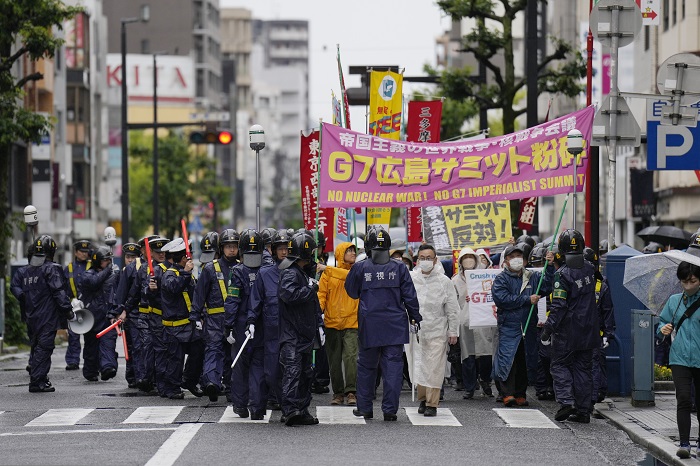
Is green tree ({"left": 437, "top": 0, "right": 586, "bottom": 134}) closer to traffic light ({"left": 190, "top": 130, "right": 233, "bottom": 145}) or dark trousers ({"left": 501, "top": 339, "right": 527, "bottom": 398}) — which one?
traffic light ({"left": 190, "top": 130, "right": 233, "bottom": 145})

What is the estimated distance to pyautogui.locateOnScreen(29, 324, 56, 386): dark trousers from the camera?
61.7 ft

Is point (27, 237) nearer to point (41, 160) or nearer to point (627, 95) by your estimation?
point (41, 160)

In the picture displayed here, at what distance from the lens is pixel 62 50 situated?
60.6 meters

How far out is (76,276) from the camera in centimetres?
2234

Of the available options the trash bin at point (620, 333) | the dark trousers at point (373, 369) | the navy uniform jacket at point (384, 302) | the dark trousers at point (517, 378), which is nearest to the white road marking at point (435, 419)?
the dark trousers at point (373, 369)

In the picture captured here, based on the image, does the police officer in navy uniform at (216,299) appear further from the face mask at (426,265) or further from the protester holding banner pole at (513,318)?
the protester holding banner pole at (513,318)

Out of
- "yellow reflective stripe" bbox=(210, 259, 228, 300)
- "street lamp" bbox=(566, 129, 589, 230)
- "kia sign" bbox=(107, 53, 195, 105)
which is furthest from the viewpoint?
"kia sign" bbox=(107, 53, 195, 105)

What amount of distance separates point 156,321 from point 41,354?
1.89m

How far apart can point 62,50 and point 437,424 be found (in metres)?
48.4

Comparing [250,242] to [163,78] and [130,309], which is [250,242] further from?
[163,78]

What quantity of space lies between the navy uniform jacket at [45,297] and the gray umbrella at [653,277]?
8.33 m

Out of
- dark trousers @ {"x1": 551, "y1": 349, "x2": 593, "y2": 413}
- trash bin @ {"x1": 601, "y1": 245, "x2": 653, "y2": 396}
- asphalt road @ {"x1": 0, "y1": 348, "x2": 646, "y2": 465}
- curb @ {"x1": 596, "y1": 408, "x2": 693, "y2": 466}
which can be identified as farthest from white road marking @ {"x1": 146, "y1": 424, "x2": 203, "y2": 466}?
trash bin @ {"x1": 601, "y1": 245, "x2": 653, "y2": 396}

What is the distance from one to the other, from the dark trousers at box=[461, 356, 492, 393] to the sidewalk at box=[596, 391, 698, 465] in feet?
5.47

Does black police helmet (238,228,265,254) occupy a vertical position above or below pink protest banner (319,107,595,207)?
below
